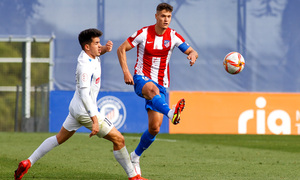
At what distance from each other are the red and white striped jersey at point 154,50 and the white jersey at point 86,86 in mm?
1692

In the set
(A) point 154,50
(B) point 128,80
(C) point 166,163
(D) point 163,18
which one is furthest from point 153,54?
(C) point 166,163

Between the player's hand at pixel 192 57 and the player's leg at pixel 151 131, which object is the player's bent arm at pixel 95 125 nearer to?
the player's leg at pixel 151 131

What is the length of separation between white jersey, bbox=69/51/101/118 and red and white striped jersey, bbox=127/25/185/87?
5.55 ft

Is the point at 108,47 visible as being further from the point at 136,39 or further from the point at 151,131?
the point at 151,131

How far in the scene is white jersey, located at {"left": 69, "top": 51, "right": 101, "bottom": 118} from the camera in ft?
20.3

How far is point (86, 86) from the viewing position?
6172mm

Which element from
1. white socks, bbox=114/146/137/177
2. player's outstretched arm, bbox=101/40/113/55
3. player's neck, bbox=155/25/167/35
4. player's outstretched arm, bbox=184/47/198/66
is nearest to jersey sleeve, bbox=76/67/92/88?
player's outstretched arm, bbox=101/40/113/55

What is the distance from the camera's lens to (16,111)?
19672mm

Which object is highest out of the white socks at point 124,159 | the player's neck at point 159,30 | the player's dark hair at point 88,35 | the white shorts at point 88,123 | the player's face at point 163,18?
the player's face at point 163,18

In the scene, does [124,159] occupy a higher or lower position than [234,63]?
lower

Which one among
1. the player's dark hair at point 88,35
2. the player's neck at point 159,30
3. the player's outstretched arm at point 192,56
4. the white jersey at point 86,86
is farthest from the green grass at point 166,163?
the player's neck at point 159,30

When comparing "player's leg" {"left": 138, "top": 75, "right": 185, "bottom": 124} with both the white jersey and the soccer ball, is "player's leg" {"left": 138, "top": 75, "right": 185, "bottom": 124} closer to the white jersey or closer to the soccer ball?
the white jersey

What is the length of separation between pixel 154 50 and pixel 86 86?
2.13 m

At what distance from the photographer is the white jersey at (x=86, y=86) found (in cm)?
618
